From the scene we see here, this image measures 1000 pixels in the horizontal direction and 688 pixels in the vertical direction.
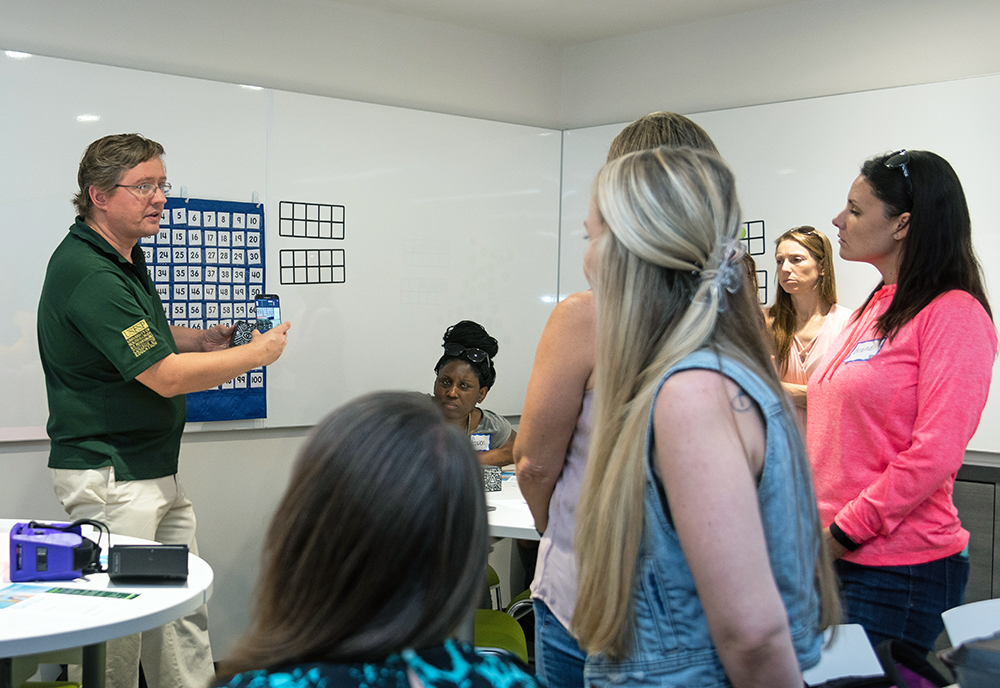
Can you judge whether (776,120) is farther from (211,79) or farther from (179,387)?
Result: (179,387)

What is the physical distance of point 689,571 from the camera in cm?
98

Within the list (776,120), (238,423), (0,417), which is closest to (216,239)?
(238,423)

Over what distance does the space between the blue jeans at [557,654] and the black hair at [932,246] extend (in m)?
1.01

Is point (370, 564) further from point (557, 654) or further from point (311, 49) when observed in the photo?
point (311, 49)

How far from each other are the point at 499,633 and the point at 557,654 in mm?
1383

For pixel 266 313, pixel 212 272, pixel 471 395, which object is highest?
pixel 212 272

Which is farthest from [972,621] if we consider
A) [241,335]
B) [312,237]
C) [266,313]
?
[312,237]

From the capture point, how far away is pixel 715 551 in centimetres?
91

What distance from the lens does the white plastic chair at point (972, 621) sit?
1.55 m

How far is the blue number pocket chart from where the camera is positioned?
336 cm

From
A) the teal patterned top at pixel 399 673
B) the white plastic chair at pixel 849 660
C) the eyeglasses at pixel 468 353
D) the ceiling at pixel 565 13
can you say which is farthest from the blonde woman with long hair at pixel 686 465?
the ceiling at pixel 565 13

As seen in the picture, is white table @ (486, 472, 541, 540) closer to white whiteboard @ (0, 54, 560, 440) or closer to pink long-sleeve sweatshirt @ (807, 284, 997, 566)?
pink long-sleeve sweatshirt @ (807, 284, 997, 566)

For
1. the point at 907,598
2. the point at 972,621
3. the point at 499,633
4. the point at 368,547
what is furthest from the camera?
the point at 499,633

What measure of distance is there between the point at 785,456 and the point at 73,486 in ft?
7.19
